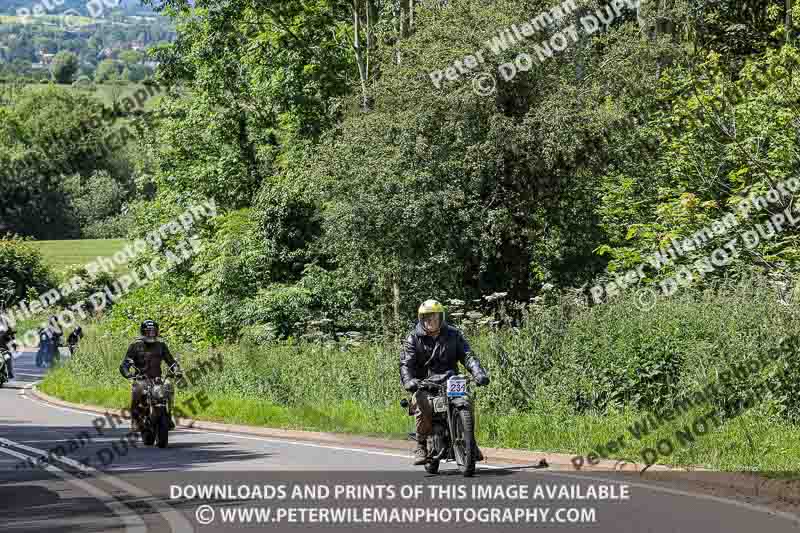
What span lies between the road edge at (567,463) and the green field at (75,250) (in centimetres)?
8005

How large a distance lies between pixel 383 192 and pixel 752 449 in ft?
69.4

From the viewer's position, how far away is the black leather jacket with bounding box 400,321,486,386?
1461cm

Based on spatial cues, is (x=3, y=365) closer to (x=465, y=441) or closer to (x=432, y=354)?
(x=432, y=354)

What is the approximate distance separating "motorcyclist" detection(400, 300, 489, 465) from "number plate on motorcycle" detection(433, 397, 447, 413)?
14 cm

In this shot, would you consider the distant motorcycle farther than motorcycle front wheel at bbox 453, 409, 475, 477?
Yes

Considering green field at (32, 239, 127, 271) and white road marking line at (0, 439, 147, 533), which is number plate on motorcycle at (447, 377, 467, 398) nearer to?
white road marking line at (0, 439, 147, 533)

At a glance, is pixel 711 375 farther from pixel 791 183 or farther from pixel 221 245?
pixel 221 245

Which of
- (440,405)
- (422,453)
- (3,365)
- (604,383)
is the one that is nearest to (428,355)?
(440,405)

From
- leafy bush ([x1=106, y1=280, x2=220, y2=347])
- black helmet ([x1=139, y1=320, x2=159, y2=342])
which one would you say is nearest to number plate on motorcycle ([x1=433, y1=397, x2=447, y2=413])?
black helmet ([x1=139, y1=320, x2=159, y2=342])

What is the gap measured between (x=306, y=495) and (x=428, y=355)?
2381mm

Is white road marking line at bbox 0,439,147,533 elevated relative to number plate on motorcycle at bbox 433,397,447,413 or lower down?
lower down

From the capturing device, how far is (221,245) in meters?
48.3

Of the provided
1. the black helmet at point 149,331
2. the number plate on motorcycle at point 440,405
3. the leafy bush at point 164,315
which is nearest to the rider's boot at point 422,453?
the number plate on motorcycle at point 440,405

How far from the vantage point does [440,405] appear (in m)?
14.2
